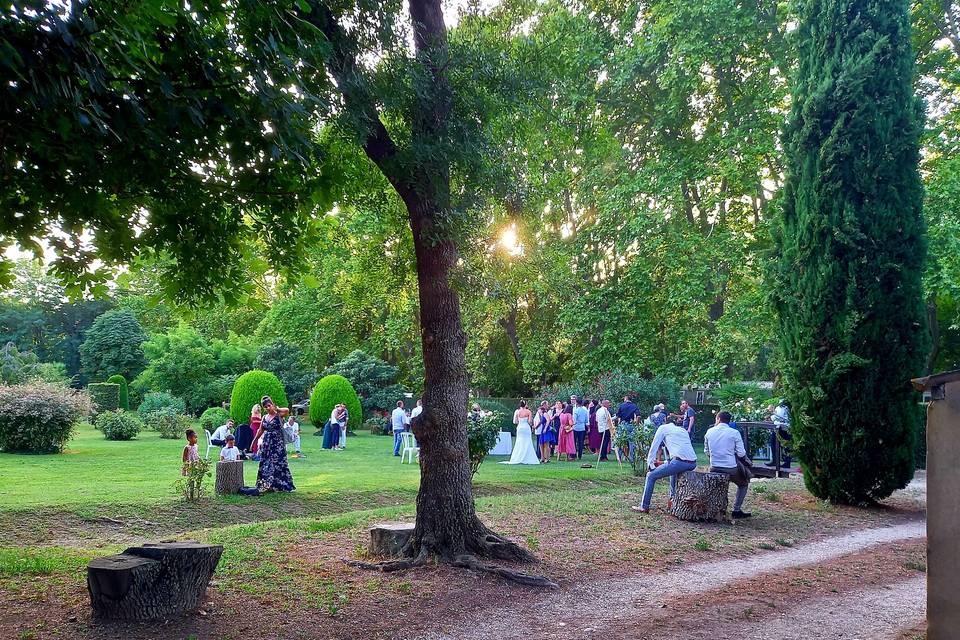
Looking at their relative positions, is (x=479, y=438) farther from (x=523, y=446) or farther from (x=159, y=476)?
(x=159, y=476)

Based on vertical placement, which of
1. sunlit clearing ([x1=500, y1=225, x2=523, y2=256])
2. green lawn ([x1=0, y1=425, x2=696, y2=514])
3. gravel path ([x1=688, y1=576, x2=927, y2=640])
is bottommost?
green lawn ([x1=0, y1=425, x2=696, y2=514])

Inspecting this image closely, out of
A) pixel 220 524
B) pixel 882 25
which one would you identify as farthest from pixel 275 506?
pixel 882 25

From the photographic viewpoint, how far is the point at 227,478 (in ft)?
42.9

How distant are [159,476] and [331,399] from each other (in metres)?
16.3

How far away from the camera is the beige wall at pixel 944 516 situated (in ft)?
17.8

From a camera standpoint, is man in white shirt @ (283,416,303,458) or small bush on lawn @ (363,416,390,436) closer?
man in white shirt @ (283,416,303,458)

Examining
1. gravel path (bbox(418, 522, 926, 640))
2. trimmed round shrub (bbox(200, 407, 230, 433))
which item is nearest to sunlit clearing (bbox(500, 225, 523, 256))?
gravel path (bbox(418, 522, 926, 640))

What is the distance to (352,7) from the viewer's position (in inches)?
302

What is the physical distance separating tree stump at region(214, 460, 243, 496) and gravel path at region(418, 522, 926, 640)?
7.88 meters

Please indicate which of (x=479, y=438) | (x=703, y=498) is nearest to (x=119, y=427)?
(x=479, y=438)

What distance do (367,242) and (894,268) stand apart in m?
9.07

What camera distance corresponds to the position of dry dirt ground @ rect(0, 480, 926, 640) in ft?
19.6

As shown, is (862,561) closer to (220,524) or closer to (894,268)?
(894,268)

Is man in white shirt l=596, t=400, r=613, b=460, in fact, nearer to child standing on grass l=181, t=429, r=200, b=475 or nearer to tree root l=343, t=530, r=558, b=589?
child standing on grass l=181, t=429, r=200, b=475
